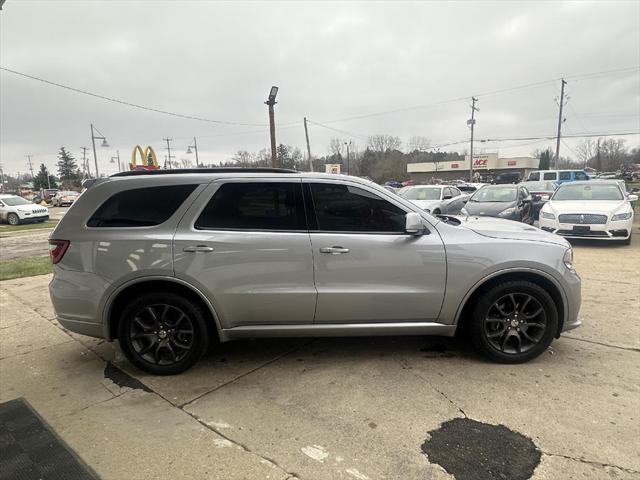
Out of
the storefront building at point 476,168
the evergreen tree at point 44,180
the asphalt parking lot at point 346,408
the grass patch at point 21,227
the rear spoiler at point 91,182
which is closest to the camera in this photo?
A: the asphalt parking lot at point 346,408

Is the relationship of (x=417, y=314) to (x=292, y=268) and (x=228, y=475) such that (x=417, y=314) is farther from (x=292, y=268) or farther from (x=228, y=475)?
(x=228, y=475)

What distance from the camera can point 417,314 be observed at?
3.44 meters

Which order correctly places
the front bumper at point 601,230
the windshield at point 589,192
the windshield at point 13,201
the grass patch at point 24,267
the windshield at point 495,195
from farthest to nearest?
the windshield at point 13,201
the windshield at point 495,195
the windshield at point 589,192
the front bumper at point 601,230
the grass patch at point 24,267

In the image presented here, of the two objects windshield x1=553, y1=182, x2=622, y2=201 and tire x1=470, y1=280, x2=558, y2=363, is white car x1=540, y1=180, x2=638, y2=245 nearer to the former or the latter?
windshield x1=553, y1=182, x2=622, y2=201

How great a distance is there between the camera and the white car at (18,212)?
2078 cm

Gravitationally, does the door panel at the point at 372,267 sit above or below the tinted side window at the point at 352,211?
below

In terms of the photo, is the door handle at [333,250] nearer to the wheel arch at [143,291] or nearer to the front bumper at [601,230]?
the wheel arch at [143,291]

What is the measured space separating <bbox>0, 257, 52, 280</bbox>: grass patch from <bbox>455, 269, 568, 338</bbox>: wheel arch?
7.99m

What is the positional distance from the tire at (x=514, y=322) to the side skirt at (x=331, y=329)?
29cm

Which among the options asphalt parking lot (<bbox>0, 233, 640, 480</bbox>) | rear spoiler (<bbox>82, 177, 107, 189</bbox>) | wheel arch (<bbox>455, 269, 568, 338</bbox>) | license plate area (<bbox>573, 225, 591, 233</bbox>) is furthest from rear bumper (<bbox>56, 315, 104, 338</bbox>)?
license plate area (<bbox>573, 225, 591, 233</bbox>)

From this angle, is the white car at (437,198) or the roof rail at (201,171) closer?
the roof rail at (201,171)

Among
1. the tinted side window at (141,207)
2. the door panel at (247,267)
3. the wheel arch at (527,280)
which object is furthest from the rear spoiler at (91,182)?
the wheel arch at (527,280)

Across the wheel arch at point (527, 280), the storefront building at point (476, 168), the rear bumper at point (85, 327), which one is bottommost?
the rear bumper at point (85, 327)

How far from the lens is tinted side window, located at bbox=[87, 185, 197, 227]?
11.2ft
